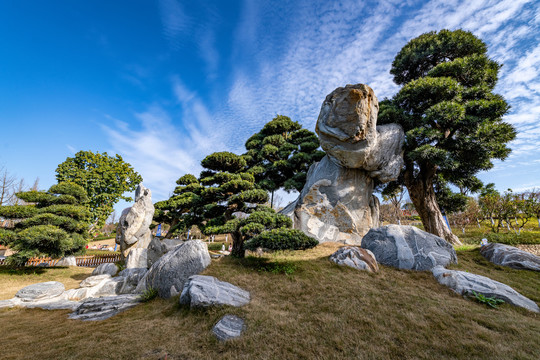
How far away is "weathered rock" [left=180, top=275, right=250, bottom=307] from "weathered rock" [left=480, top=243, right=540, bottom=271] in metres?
9.24

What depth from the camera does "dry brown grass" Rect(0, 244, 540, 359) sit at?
9.93ft

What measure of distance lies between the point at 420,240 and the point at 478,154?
6.39 metres

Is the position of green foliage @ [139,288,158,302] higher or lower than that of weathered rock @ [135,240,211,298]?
lower

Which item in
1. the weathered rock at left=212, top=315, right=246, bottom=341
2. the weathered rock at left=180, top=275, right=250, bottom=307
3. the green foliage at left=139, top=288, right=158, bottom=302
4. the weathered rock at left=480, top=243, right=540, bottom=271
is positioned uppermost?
the weathered rock at left=480, top=243, right=540, bottom=271

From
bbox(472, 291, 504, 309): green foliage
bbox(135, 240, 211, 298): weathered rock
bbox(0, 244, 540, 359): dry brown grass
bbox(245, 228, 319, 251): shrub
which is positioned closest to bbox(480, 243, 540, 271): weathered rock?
bbox(0, 244, 540, 359): dry brown grass

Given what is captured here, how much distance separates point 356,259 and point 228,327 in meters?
4.35

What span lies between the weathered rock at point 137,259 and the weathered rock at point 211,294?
7.88m

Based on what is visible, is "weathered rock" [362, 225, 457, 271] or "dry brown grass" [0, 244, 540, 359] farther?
"weathered rock" [362, 225, 457, 271]

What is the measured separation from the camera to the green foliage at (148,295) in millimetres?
5691

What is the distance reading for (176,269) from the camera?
6012 mm

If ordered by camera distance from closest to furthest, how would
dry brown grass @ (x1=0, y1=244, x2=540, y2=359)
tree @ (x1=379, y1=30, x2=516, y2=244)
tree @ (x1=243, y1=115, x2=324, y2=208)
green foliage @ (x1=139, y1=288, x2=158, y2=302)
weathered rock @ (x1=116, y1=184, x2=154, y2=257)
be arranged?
dry brown grass @ (x1=0, y1=244, x2=540, y2=359), green foliage @ (x1=139, y1=288, x2=158, y2=302), tree @ (x1=379, y1=30, x2=516, y2=244), weathered rock @ (x1=116, y1=184, x2=154, y2=257), tree @ (x1=243, y1=115, x2=324, y2=208)

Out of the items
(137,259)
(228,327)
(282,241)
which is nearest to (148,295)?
(228,327)

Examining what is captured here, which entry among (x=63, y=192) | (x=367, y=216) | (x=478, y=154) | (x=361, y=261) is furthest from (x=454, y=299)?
(x=63, y=192)

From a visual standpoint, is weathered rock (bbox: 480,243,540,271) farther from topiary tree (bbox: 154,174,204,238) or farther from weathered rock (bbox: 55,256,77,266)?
weathered rock (bbox: 55,256,77,266)
